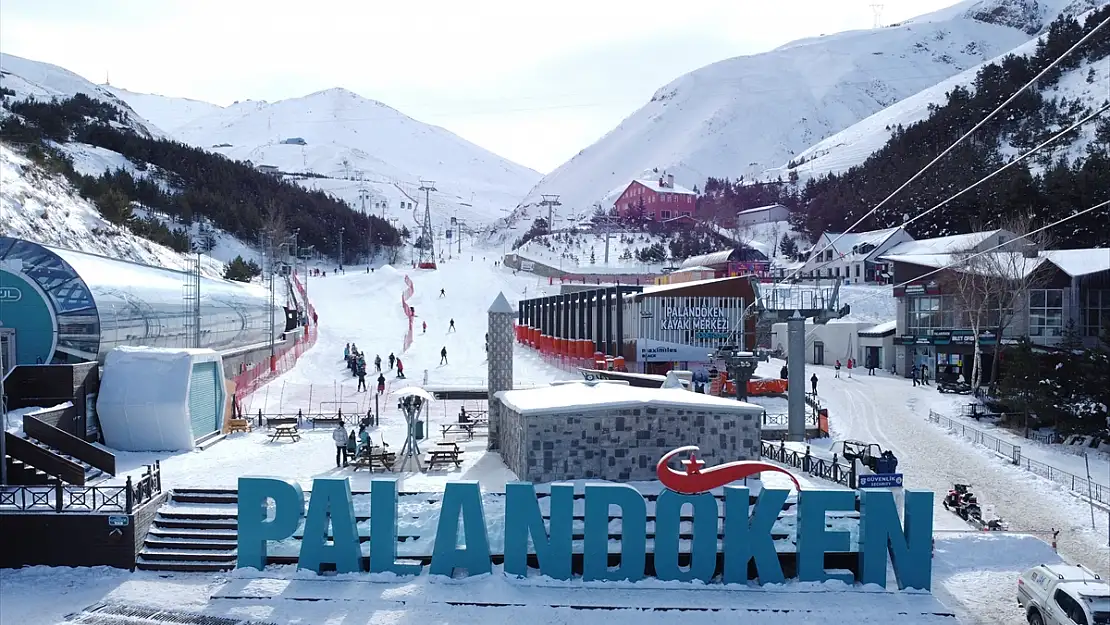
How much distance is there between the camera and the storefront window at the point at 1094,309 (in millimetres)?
35531

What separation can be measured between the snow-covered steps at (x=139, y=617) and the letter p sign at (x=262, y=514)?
141 centimetres

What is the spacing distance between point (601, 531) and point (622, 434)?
3604mm

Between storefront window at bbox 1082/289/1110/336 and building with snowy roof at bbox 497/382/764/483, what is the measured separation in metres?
26.3

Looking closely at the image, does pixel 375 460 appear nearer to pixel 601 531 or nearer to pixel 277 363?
pixel 601 531

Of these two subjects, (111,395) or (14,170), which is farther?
(14,170)

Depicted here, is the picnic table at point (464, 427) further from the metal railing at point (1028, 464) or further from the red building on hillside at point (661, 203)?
the red building on hillside at point (661, 203)

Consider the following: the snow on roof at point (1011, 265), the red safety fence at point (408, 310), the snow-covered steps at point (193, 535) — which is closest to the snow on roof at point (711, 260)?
the red safety fence at point (408, 310)

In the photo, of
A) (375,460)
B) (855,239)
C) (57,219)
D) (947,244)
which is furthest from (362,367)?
(855,239)

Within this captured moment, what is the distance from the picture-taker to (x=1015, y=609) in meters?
13.4

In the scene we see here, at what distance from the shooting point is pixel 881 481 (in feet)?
49.7

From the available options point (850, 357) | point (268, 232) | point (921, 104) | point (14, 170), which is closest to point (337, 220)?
point (268, 232)

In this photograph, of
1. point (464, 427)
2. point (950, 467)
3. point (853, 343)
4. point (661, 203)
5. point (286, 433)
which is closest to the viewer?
point (286, 433)

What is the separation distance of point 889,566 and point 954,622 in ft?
5.99

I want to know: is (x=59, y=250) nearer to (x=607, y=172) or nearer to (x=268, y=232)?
(x=268, y=232)
